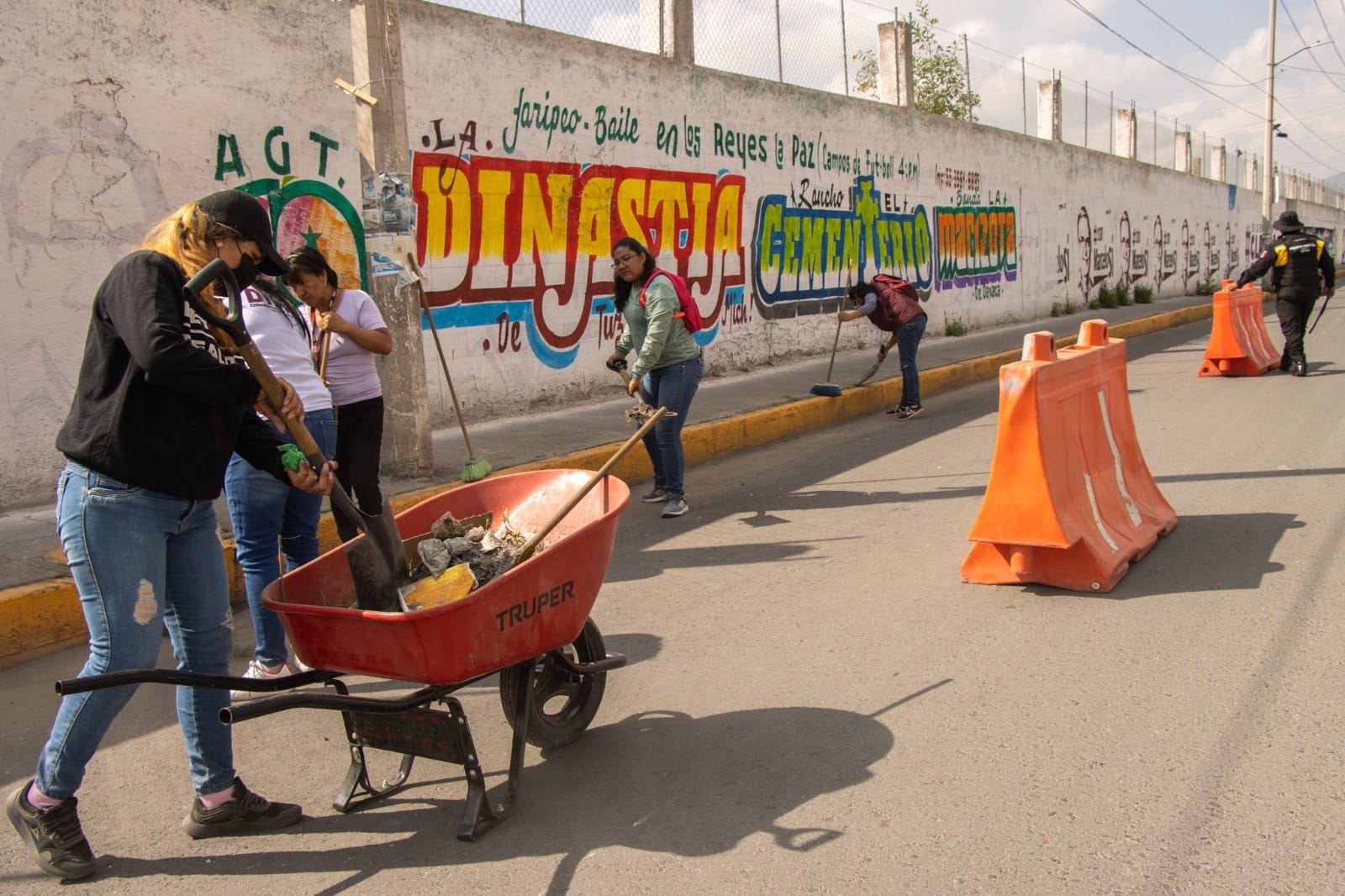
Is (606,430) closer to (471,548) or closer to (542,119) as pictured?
(542,119)

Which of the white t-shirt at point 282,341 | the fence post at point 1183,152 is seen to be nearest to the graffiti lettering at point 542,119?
the white t-shirt at point 282,341

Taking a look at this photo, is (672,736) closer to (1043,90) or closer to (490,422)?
(490,422)

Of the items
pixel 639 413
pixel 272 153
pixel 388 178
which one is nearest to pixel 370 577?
pixel 639 413

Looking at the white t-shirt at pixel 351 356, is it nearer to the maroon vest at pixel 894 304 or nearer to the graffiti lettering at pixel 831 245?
the maroon vest at pixel 894 304

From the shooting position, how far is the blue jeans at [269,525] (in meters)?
4.04

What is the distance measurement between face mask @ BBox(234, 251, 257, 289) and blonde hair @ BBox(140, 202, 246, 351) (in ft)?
0.31

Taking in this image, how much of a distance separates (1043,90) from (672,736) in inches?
910

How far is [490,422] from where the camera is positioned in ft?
32.4

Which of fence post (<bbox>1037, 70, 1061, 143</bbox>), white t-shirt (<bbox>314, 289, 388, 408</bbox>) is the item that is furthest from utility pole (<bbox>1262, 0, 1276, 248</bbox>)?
white t-shirt (<bbox>314, 289, 388, 408</bbox>)

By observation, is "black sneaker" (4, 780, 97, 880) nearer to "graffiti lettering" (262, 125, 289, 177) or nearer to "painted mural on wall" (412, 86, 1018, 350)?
"graffiti lettering" (262, 125, 289, 177)

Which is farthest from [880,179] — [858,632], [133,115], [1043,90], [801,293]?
[858,632]

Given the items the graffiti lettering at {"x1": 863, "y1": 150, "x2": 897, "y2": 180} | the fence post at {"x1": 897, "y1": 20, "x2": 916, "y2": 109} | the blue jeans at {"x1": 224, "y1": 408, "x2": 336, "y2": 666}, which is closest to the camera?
the blue jeans at {"x1": 224, "y1": 408, "x2": 336, "y2": 666}

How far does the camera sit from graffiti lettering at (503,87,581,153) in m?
10.0

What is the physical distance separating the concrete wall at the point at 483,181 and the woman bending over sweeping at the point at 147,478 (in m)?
4.24
